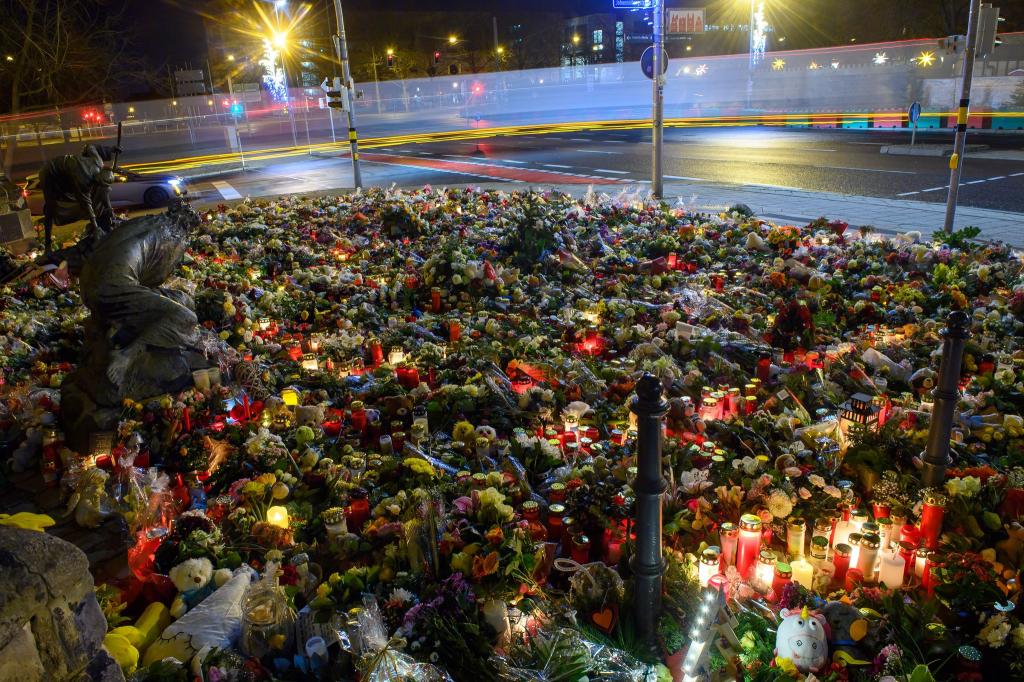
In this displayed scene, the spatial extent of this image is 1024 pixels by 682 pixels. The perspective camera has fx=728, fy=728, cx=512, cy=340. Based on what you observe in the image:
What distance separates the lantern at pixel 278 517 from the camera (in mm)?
4062

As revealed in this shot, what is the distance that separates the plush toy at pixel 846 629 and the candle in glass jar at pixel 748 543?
464mm

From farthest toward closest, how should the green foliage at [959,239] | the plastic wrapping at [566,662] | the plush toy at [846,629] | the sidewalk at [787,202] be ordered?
the sidewalk at [787,202] → the green foliage at [959,239] → the plush toy at [846,629] → the plastic wrapping at [566,662]

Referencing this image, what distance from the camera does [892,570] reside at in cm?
338

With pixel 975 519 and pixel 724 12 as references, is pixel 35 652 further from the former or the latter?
pixel 724 12

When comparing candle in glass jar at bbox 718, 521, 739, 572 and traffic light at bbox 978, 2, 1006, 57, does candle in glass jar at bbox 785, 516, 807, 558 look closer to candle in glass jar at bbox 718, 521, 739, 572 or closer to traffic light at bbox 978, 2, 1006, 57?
candle in glass jar at bbox 718, 521, 739, 572

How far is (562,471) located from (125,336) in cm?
362

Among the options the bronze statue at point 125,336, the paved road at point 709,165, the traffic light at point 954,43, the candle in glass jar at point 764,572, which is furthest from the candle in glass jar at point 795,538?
the paved road at point 709,165

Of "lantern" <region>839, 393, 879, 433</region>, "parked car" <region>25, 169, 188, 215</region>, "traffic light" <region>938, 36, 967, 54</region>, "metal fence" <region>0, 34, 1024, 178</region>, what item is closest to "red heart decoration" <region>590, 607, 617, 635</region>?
"lantern" <region>839, 393, 879, 433</region>

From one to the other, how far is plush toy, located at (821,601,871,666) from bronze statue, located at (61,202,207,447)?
480cm

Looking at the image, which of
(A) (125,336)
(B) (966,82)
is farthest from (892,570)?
(B) (966,82)

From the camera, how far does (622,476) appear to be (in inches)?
171

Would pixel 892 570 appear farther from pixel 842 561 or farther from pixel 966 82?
pixel 966 82

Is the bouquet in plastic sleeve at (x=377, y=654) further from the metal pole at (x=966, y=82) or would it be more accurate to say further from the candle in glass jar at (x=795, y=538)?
the metal pole at (x=966, y=82)

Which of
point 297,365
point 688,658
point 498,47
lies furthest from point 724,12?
point 688,658
